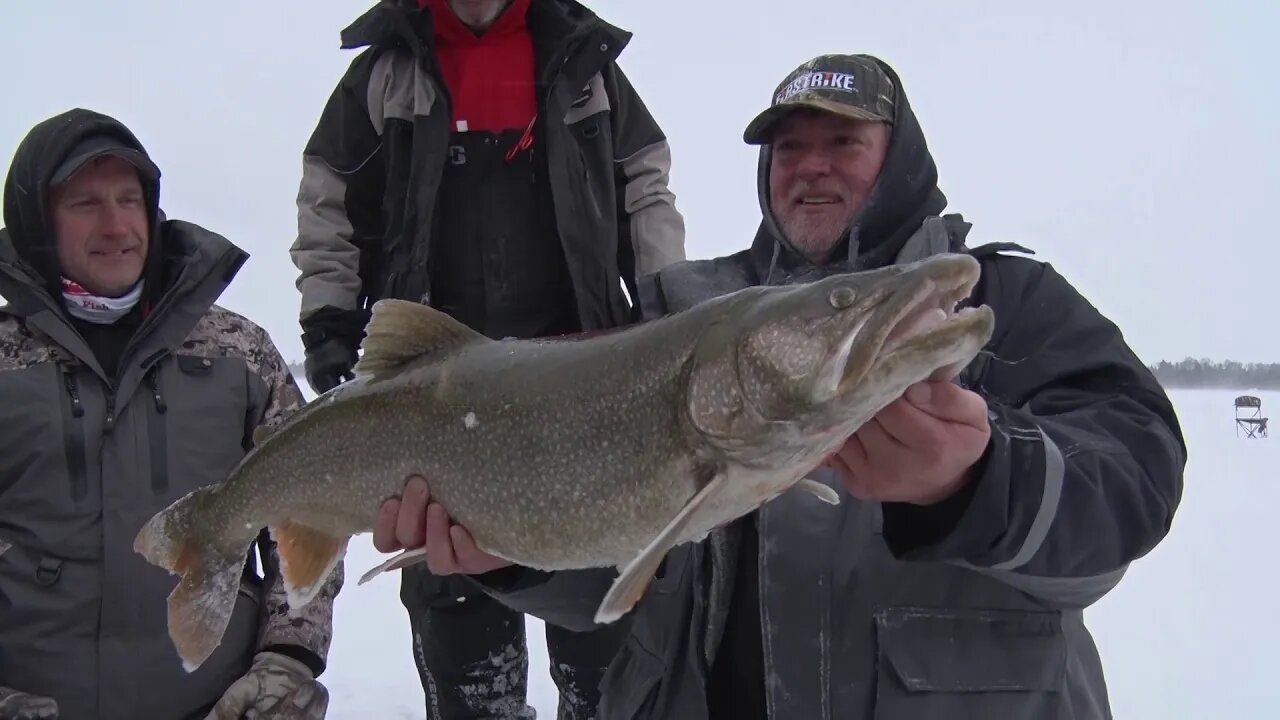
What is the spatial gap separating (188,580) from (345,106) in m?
1.92

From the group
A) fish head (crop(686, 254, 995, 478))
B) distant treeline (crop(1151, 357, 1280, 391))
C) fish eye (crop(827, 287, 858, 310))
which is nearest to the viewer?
fish head (crop(686, 254, 995, 478))

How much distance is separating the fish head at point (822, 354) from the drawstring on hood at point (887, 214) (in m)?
0.98

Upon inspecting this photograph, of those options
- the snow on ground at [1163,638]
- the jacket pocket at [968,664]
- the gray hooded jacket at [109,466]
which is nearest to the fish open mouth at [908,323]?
the jacket pocket at [968,664]

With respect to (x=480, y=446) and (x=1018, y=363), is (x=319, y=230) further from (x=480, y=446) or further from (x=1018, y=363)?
(x=1018, y=363)

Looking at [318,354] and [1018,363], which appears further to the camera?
[318,354]

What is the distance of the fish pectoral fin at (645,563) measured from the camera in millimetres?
1854

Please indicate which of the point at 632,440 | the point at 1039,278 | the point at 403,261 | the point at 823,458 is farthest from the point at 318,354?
the point at 1039,278

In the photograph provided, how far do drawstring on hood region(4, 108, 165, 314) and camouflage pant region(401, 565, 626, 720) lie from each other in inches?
63.6

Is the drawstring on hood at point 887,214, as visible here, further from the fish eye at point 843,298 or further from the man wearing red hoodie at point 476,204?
the fish eye at point 843,298

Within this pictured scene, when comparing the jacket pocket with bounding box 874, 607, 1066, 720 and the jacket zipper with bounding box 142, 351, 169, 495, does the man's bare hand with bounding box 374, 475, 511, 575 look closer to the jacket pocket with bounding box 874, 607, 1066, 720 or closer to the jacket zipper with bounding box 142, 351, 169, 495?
the jacket pocket with bounding box 874, 607, 1066, 720

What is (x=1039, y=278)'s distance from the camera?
8.27 feet

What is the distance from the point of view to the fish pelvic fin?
2.83 meters

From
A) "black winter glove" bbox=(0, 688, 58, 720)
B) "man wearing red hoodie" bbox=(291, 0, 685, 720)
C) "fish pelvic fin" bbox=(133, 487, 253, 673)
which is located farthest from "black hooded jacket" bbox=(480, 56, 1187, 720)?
"black winter glove" bbox=(0, 688, 58, 720)

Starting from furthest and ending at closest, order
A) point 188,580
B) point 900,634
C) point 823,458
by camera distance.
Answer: point 188,580 → point 900,634 → point 823,458
